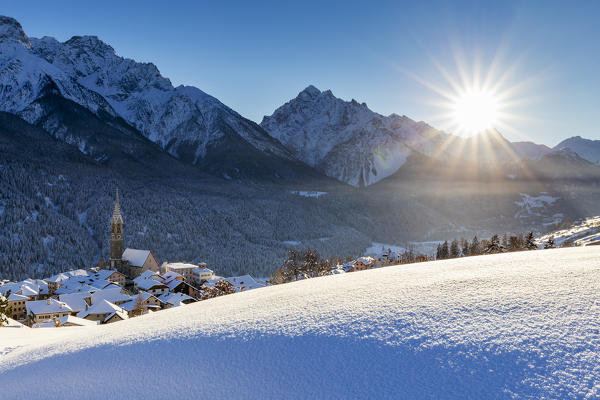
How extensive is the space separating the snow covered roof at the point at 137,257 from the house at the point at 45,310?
36.9 meters

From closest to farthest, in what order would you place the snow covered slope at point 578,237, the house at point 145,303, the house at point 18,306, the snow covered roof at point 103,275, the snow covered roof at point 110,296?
the house at point 18,306 → the house at point 145,303 → the snow covered roof at point 110,296 → the snow covered slope at point 578,237 → the snow covered roof at point 103,275

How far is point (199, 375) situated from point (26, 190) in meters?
189

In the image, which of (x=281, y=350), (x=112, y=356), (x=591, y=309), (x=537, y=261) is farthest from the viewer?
(x=537, y=261)

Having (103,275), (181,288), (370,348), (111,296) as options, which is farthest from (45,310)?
(370,348)

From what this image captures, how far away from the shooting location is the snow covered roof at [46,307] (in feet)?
154

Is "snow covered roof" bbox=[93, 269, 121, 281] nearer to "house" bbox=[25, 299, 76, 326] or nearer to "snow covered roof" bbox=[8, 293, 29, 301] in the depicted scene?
"snow covered roof" bbox=[8, 293, 29, 301]

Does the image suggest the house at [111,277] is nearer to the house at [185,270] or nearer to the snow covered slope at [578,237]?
the house at [185,270]

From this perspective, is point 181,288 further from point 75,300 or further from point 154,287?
point 75,300

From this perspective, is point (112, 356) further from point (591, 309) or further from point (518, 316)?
point (591, 309)

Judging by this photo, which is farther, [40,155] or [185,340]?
[40,155]

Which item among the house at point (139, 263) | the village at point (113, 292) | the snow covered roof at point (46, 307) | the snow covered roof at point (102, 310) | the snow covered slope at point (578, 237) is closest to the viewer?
the snow covered roof at point (46, 307)

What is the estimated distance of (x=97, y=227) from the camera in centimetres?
15012

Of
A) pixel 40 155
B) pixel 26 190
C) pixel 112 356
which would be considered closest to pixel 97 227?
pixel 26 190

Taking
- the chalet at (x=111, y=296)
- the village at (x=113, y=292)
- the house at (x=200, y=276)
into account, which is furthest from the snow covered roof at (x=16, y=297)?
the house at (x=200, y=276)
